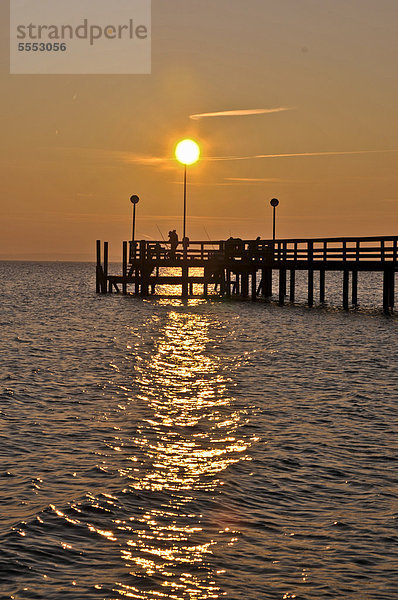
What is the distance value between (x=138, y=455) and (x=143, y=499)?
88.0 inches

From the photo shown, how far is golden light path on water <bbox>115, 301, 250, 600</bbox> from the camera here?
8016 mm

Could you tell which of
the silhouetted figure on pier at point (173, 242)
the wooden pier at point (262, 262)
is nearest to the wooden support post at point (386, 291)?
the wooden pier at point (262, 262)

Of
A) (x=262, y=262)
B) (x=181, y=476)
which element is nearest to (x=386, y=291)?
(x=262, y=262)

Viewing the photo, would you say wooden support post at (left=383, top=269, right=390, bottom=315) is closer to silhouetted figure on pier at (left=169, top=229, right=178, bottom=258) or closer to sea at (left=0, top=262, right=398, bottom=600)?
silhouetted figure on pier at (left=169, top=229, right=178, bottom=258)

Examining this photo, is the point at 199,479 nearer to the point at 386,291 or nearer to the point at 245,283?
the point at 386,291

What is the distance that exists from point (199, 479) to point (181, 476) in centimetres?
30

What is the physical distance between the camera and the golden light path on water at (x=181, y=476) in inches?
316

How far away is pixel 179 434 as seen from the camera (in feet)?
46.4

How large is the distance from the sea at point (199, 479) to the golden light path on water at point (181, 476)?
1.1 inches

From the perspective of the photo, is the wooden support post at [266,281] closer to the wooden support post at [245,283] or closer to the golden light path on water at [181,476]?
the wooden support post at [245,283]

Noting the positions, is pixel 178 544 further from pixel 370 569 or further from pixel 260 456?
pixel 260 456

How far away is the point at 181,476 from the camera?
37.7 feet

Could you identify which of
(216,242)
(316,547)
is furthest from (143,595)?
(216,242)

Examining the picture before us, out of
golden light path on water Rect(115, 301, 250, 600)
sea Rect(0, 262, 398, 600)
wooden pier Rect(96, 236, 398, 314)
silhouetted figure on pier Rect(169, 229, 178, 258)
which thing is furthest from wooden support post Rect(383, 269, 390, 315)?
golden light path on water Rect(115, 301, 250, 600)
